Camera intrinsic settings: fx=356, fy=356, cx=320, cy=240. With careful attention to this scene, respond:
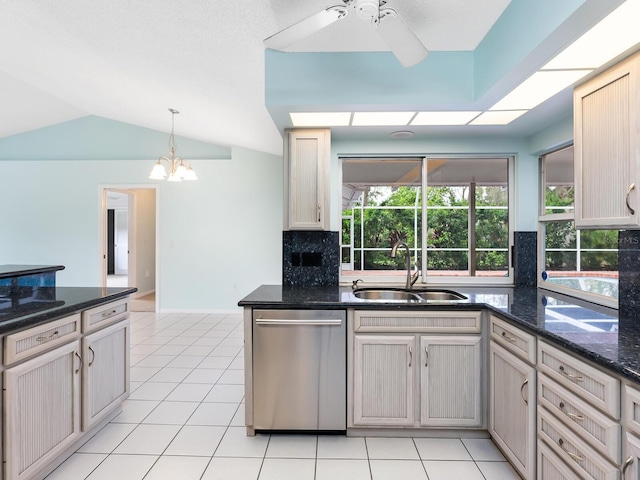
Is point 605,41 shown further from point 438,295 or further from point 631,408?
point 438,295

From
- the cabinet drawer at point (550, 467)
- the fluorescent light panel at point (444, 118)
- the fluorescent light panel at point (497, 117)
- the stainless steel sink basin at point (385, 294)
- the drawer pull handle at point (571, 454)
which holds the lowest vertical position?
the cabinet drawer at point (550, 467)

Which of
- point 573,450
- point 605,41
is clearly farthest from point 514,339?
point 605,41

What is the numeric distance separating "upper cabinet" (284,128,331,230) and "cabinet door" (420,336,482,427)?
113 centimetres

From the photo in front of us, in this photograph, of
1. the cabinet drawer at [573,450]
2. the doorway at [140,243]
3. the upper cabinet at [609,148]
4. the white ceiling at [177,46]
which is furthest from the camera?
the doorway at [140,243]

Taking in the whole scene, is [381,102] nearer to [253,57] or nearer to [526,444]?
[253,57]

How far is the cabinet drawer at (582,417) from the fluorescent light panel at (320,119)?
6.09ft

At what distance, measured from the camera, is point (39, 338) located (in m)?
1.67

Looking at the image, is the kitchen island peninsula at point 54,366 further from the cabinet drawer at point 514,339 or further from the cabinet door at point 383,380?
the cabinet drawer at point 514,339

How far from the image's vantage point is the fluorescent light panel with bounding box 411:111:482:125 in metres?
2.35

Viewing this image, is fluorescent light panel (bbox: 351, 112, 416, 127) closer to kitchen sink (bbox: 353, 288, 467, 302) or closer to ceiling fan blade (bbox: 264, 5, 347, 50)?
ceiling fan blade (bbox: 264, 5, 347, 50)

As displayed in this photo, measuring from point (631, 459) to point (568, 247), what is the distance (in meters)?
1.86

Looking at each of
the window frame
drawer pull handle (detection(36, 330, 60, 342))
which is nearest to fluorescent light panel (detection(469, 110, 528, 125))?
the window frame

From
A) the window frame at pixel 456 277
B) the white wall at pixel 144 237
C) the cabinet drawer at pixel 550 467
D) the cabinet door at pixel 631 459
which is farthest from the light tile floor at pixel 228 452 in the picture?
the white wall at pixel 144 237

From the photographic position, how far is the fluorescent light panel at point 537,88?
1.78 metres
